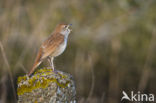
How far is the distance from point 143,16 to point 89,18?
1571 millimetres

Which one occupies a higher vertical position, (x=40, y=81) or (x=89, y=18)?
(x=89, y=18)

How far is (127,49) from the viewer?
1086cm

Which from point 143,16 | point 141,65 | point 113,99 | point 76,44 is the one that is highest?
point 143,16

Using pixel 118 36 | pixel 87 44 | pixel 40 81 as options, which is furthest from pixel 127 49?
pixel 40 81

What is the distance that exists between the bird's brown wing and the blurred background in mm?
4050

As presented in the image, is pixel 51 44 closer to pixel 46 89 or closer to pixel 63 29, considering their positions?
pixel 63 29

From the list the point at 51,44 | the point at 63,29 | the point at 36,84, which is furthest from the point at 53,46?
the point at 36,84

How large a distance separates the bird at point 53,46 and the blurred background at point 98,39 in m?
3.91

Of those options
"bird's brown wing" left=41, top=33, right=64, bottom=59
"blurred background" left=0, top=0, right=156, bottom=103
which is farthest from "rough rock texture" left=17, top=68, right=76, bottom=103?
"blurred background" left=0, top=0, right=156, bottom=103

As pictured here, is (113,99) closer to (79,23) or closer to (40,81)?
(79,23)

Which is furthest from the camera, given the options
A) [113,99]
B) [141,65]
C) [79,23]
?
[79,23]

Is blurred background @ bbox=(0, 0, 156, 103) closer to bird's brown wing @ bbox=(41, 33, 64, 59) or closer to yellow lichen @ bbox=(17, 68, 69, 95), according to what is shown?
bird's brown wing @ bbox=(41, 33, 64, 59)

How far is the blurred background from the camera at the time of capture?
9.45 meters

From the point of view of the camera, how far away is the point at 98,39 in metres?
10.8
